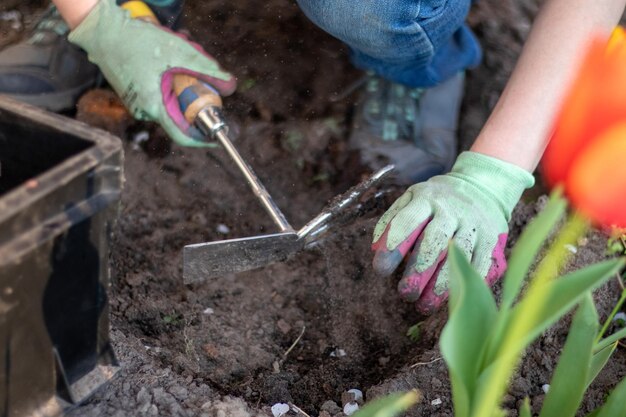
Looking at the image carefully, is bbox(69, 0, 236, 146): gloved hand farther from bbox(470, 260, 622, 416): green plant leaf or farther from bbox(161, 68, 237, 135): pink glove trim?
bbox(470, 260, 622, 416): green plant leaf

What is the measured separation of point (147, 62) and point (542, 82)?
78 centimetres

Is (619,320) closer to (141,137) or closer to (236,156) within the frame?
(236,156)

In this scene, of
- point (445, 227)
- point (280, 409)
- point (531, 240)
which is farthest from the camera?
point (445, 227)

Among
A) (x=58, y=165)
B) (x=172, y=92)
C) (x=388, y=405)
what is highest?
(x=58, y=165)

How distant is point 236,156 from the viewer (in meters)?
1.36

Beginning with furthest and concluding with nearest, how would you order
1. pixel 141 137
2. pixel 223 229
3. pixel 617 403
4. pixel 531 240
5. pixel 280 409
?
pixel 141 137 < pixel 223 229 < pixel 280 409 < pixel 617 403 < pixel 531 240

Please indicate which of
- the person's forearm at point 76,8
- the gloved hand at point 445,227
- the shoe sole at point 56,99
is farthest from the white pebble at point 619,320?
the shoe sole at point 56,99

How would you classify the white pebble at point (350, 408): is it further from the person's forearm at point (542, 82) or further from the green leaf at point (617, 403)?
the person's forearm at point (542, 82)

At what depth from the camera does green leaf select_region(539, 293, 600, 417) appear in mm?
860

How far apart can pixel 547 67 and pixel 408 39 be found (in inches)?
12.2

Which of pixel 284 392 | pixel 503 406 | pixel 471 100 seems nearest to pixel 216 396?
pixel 284 392

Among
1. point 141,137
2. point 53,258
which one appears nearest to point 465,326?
point 53,258

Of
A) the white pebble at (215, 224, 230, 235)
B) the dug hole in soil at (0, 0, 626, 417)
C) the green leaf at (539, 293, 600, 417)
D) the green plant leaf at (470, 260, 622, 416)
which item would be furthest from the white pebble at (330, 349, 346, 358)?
the green plant leaf at (470, 260, 622, 416)

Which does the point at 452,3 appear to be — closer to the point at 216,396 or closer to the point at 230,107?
the point at 230,107
